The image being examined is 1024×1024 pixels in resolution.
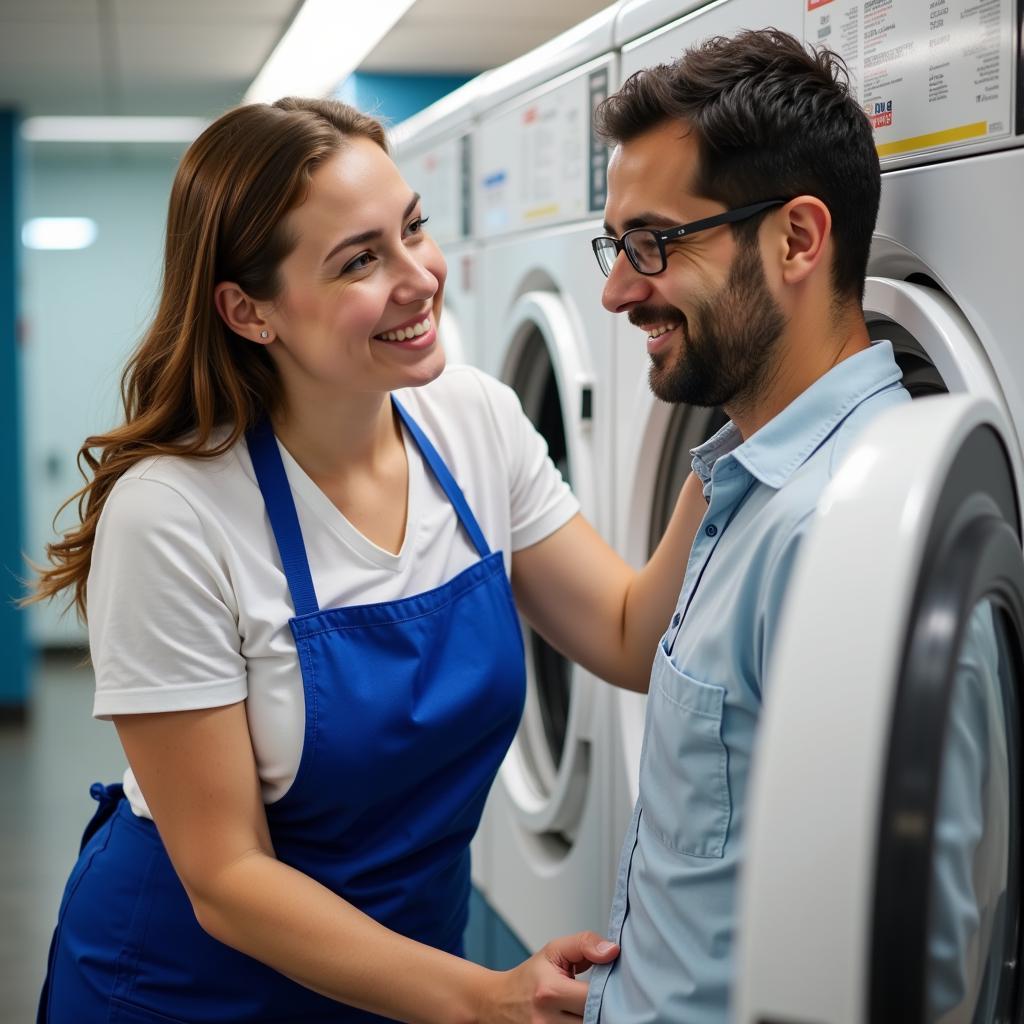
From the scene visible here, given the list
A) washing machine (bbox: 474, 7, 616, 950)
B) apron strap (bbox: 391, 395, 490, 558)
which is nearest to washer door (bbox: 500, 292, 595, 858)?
washing machine (bbox: 474, 7, 616, 950)

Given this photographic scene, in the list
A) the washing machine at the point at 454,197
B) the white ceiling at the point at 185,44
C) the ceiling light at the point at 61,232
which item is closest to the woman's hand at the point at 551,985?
the washing machine at the point at 454,197

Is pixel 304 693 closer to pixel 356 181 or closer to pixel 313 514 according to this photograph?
pixel 313 514

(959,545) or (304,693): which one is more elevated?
(959,545)

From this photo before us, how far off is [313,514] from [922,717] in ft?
3.04

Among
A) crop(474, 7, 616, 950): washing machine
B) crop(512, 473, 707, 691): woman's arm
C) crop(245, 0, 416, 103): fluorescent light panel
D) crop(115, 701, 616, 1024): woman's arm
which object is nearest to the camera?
crop(115, 701, 616, 1024): woman's arm

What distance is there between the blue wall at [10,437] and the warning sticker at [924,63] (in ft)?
14.8

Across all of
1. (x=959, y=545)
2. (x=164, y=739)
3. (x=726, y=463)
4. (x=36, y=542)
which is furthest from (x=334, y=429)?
(x=36, y=542)

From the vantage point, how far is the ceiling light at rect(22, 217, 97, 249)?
22.5 feet

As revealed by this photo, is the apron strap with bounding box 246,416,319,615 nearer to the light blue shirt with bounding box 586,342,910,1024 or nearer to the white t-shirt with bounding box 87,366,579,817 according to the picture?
the white t-shirt with bounding box 87,366,579,817

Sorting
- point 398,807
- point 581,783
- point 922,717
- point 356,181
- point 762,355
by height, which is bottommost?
point 581,783

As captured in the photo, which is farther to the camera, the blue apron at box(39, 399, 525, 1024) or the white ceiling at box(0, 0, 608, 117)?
the white ceiling at box(0, 0, 608, 117)

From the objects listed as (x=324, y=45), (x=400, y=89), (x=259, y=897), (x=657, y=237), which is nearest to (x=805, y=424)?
(x=657, y=237)

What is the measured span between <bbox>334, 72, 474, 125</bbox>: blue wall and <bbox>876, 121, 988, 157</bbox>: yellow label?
4.10 m

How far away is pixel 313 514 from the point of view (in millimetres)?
1457
